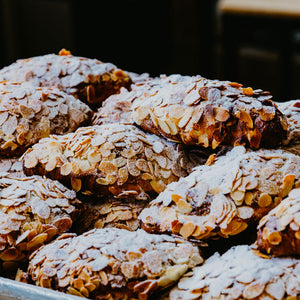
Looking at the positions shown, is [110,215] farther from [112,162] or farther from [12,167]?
[12,167]

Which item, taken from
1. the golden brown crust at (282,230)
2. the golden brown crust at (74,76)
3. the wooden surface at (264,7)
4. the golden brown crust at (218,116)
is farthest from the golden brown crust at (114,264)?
the wooden surface at (264,7)

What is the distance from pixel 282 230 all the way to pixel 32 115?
687mm

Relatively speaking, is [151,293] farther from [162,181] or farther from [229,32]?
[229,32]

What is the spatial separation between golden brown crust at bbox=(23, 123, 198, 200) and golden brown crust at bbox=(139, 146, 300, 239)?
8 centimetres

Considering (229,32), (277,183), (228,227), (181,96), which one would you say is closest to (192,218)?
(228,227)

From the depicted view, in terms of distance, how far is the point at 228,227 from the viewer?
100 cm

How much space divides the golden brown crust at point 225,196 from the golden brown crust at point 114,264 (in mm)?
46

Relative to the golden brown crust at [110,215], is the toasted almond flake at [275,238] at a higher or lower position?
higher

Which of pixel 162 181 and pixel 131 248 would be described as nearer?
pixel 131 248

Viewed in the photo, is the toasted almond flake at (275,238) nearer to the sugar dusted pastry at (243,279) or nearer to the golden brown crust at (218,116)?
the sugar dusted pastry at (243,279)

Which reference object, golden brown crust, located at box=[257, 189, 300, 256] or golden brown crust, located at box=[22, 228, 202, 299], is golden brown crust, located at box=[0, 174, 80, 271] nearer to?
golden brown crust, located at box=[22, 228, 202, 299]

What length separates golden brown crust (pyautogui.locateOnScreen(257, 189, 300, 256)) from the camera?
90cm

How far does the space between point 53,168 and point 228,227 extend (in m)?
0.42

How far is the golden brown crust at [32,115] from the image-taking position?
1292mm
